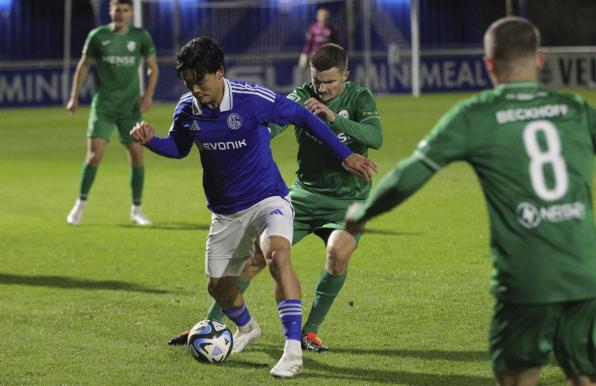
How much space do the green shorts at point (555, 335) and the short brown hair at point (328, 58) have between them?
9.76ft

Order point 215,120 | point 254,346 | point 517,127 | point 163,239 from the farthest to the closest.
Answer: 1. point 163,239
2. point 254,346
3. point 215,120
4. point 517,127

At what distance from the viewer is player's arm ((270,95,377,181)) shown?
6520 millimetres

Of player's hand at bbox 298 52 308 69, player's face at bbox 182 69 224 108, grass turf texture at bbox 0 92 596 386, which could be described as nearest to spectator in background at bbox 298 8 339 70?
player's hand at bbox 298 52 308 69

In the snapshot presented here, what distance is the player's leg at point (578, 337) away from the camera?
4.31m

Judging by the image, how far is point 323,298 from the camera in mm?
7234

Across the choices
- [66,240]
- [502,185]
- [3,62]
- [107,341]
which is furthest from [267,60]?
[502,185]

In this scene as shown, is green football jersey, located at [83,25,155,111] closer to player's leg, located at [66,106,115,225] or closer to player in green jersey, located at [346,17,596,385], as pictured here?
player's leg, located at [66,106,115,225]

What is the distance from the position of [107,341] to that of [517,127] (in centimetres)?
385

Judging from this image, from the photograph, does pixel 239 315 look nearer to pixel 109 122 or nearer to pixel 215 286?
pixel 215 286

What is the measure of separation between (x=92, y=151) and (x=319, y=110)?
6.46m

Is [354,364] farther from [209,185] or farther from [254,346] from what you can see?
[209,185]

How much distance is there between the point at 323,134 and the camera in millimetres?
6582

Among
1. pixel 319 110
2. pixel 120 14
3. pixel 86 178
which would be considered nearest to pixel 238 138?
pixel 319 110

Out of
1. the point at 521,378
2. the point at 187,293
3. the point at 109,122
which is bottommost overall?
the point at 187,293
